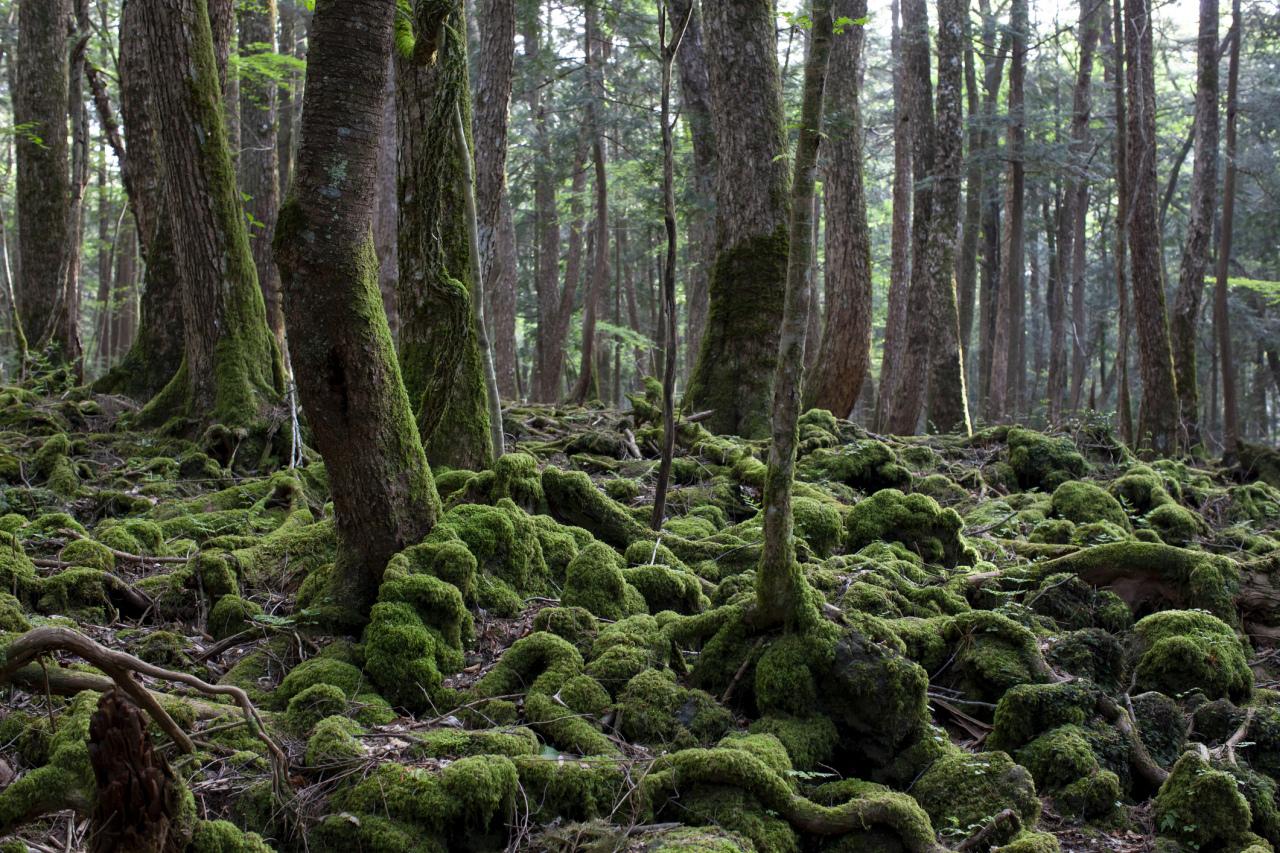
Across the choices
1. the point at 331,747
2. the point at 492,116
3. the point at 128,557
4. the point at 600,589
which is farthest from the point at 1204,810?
the point at 492,116

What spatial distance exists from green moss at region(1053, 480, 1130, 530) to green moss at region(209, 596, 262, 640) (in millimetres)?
5777

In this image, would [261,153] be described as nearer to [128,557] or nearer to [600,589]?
[128,557]

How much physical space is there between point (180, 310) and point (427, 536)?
641 centimetres

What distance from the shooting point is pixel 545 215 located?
2067cm

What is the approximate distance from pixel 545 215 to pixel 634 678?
18.5m

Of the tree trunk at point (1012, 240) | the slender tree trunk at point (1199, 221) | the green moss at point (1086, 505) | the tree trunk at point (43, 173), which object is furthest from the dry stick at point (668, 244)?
the tree trunk at point (1012, 240)

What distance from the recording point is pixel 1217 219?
2983 centimetres

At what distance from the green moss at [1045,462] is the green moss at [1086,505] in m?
1.18

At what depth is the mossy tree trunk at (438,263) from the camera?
5.27m

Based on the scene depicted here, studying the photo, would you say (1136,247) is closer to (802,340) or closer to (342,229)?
(802,340)

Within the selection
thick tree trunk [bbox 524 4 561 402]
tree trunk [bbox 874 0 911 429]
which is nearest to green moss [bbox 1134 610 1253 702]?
tree trunk [bbox 874 0 911 429]

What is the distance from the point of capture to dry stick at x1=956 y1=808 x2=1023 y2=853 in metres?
2.74

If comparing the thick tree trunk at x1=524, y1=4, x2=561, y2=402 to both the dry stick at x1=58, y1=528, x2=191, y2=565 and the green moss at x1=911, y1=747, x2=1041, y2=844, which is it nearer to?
the dry stick at x1=58, y1=528, x2=191, y2=565

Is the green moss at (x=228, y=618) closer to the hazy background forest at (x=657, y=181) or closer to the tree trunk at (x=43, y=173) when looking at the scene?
the hazy background forest at (x=657, y=181)
